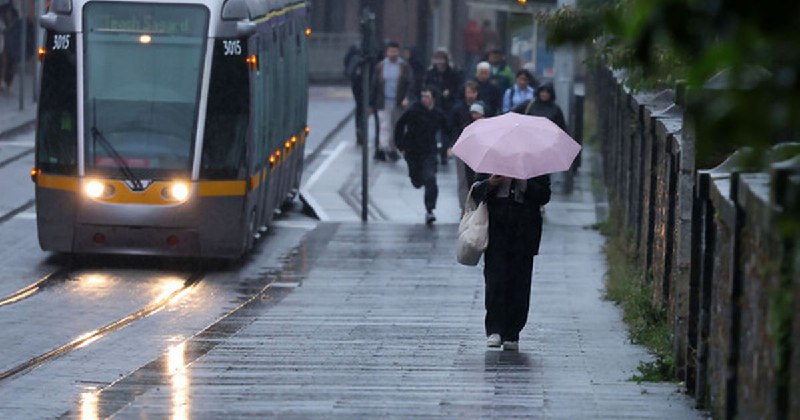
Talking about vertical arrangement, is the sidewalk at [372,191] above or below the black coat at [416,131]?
below

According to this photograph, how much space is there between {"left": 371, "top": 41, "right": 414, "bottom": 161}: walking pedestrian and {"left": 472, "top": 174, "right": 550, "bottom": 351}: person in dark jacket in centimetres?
1707

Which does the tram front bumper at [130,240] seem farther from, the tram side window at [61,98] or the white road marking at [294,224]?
the white road marking at [294,224]

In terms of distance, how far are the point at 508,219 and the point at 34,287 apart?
618cm

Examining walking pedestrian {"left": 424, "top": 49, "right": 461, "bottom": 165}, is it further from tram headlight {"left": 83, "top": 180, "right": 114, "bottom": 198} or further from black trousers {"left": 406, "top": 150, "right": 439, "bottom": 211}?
tram headlight {"left": 83, "top": 180, "right": 114, "bottom": 198}

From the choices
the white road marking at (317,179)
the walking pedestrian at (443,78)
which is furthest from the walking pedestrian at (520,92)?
the walking pedestrian at (443,78)

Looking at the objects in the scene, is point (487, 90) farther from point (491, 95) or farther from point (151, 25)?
point (151, 25)

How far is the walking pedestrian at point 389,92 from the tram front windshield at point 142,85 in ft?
37.4

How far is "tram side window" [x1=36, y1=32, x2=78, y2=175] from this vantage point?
56.7 feet

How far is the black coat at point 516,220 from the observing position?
11.7 meters

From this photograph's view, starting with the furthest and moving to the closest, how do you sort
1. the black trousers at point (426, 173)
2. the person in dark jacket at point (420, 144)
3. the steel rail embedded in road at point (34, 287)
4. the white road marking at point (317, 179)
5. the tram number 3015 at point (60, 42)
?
1. the white road marking at point (317, 179)
2. the person in dark jacket at point (420, 144)
3. the black trousers at point (426, 173)
4. the tram number 3015 at point (60, 42)
5. the steel rail embedded in road at point (34, 287)

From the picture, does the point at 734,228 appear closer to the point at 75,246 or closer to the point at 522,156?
the point at 522,156

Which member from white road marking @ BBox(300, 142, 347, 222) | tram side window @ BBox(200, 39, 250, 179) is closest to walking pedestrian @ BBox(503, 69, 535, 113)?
white road marking @ BBox(300, 142, 347, 222)

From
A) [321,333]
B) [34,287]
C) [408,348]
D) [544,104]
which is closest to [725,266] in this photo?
[408,348]

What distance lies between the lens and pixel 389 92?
29031 mm
